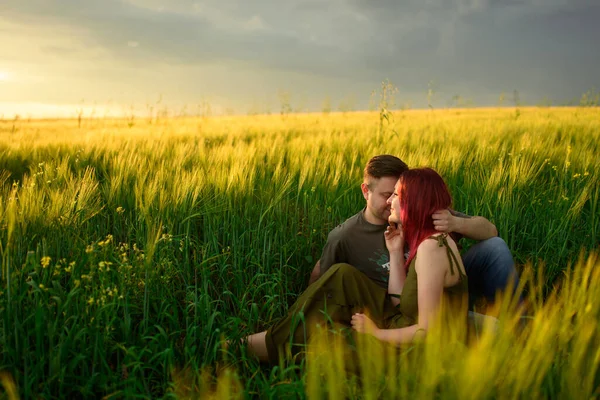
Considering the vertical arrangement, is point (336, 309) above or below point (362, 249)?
below

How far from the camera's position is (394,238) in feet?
8.59

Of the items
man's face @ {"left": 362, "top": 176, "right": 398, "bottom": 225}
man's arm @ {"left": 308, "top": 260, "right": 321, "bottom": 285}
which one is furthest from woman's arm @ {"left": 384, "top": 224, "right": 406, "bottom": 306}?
man's arm @ {"left": 308, "top": 260, "right": 321, "bottom": 285}

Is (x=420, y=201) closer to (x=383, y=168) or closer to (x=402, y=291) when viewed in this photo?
(x=402, y=291)

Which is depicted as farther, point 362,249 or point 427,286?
point 362,249

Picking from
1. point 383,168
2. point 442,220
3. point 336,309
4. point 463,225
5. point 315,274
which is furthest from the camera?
point 315,274

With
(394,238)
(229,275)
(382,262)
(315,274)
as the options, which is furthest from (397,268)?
(229,275)

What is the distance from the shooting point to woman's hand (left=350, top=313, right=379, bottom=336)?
2209mm

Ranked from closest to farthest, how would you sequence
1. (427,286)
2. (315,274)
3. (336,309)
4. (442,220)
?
(427,286) → (442,220) → (336,309) → (315,274)

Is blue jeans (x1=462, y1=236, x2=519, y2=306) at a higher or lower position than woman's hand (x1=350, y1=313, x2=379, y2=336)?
higher

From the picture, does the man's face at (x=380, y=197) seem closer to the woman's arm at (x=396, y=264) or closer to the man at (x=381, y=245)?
the man at (x=381, y=245)

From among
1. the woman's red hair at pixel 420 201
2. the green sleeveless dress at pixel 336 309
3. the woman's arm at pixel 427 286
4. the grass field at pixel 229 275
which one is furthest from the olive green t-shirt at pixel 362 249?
the woman's arm at pixel 427 286

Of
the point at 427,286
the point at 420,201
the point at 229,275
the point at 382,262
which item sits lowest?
the point at 229,275

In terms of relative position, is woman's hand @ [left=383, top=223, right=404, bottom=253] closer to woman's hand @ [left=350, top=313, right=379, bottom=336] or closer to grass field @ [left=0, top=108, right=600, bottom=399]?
woman's hand @ [left=350, top=313, right=379, bottom=336]

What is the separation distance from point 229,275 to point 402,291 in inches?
44.8
